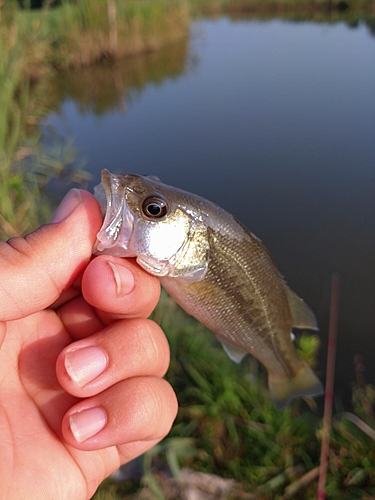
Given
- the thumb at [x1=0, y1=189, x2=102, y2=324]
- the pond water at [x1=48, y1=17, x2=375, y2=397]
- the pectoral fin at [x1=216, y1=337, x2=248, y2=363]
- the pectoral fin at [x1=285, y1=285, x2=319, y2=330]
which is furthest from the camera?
the pond water at [x1=48, y1=17, x2=375, y2=397]

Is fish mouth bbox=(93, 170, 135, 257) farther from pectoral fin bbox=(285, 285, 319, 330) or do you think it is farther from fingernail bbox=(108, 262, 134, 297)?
pectoral fin bbox=(285, 285, 319, 330)

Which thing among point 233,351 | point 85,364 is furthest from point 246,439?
point 85,364

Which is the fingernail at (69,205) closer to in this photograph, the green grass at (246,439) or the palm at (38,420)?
the palm at (38,420)

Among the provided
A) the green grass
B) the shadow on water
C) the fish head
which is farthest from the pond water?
the fish head

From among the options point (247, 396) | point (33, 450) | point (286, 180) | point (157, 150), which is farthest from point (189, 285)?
point (157, 150)

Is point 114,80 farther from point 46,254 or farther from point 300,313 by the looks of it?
point 46,254

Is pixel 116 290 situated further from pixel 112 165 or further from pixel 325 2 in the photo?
pixel 325 2
